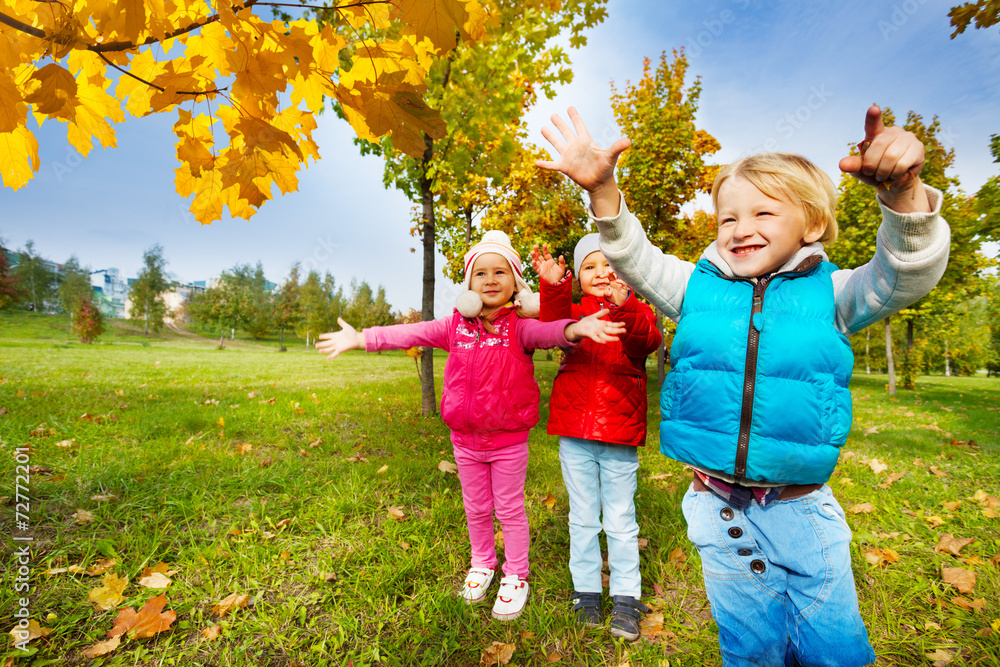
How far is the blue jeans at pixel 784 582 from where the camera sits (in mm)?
1257

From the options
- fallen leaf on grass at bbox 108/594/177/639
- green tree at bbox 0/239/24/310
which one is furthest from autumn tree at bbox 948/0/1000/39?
green tree at bbox 0/239/24/310

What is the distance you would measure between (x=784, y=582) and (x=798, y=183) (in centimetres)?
126

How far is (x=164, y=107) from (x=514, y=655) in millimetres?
2678

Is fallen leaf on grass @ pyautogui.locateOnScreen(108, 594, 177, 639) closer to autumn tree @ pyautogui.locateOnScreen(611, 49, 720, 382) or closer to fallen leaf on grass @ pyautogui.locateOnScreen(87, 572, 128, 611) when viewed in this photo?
fallen leaf on grass @ pyautogui.locateOnScreen(87, 572, 128, 611)

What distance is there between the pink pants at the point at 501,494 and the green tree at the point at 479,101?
3072 millimetres

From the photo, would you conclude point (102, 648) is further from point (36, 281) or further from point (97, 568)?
point (36, 281)

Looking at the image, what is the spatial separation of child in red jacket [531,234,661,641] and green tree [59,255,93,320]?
116 ft

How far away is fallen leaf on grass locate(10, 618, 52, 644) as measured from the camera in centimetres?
186

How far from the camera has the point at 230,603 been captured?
2178 mm

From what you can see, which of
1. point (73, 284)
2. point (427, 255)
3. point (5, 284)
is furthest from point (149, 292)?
point (427, 255)

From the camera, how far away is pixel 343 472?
141 inches

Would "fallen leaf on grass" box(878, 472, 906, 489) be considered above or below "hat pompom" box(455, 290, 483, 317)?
below

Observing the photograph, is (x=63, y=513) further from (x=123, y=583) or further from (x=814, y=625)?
(x=814, y=625)

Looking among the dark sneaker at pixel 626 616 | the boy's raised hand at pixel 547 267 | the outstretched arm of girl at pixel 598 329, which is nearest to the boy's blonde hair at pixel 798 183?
the outstretched arm of girl at pixel 598 329
